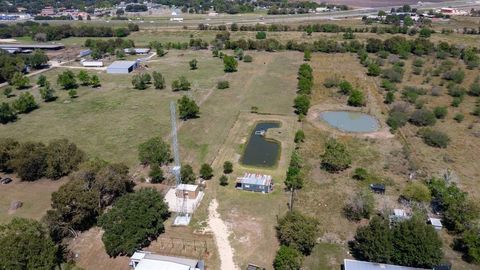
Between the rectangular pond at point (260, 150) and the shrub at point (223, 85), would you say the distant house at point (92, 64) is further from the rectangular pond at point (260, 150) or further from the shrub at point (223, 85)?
the rectangular pond at point (260, 150)

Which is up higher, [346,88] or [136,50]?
[136,50]

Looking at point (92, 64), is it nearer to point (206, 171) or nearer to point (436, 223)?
point (206, 171)

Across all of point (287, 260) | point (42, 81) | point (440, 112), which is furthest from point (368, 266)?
point (42, 81)

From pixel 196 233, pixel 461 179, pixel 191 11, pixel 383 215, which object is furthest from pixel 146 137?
pixel 191 11

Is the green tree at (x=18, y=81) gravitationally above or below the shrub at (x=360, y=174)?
above

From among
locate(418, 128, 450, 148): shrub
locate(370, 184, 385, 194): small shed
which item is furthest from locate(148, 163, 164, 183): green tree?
locate(418, 128, 450, 148): shrub

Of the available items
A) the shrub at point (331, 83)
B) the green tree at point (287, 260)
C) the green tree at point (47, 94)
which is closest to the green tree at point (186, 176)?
the green tree at point (287, 260)
